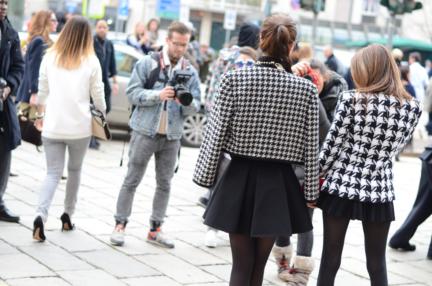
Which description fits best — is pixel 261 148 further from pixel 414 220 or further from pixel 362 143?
pixel 414 220

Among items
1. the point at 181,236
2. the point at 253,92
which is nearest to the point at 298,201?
the point at 253,92

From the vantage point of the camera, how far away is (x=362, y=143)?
Result: 205 inches

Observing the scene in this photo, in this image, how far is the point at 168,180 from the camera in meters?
7.26

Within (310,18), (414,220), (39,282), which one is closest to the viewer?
(39,282)

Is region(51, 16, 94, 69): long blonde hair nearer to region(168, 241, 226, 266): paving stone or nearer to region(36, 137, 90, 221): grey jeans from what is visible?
region(36, 137, 90, 221): grey jeans

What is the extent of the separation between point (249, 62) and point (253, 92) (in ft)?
11.5

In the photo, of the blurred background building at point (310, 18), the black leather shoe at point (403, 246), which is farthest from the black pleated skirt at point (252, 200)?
the blurred background building at point (310, 18)

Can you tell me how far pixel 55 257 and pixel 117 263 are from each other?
0.47 m

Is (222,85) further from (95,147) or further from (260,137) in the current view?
(95,147)

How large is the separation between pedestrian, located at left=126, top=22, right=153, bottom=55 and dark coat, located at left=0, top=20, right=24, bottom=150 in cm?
835

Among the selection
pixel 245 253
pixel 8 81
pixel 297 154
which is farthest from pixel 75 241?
pixel 297 154

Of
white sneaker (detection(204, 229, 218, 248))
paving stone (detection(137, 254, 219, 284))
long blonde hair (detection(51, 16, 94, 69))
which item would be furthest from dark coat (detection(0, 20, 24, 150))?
white sneaker (detection(204, 229, 218, 248))

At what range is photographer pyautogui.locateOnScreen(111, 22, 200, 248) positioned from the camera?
6.96 meters

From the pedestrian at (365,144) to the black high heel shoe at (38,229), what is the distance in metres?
2.64
